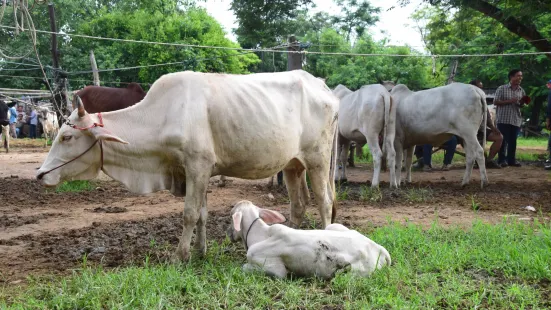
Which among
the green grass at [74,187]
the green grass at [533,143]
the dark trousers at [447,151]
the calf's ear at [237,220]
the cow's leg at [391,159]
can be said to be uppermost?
the calf's ear at [237,220]

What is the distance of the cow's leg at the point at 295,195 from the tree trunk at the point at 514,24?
6.48 metres

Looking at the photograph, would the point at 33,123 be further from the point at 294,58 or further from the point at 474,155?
the point at 474,155

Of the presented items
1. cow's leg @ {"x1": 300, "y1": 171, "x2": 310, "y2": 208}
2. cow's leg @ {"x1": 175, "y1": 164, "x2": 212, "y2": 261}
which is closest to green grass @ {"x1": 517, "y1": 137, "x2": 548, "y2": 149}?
cow's leg @ {"x1": 300, "y1": 171, "x2": 310, "y2": 208}

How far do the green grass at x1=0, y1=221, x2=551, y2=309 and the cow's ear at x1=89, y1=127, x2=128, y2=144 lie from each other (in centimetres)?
107

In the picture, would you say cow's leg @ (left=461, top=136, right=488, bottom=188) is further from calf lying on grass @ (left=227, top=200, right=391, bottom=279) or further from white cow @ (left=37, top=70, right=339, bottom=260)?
calf lying on grass @ (left=227, top=200, right=391, bottom=279)

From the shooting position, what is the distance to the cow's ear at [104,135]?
4.62 meters

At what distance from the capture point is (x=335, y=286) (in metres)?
3.82

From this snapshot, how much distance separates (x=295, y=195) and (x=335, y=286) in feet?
7.29

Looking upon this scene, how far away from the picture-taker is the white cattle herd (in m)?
4.15

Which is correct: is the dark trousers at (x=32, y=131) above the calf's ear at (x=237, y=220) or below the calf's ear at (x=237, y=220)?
below

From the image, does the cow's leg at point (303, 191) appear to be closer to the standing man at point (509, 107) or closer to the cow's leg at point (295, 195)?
the cow's leg at point (295, 195)

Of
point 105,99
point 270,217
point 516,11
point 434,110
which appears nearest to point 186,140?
point 270,217

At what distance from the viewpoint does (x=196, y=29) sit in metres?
24.5

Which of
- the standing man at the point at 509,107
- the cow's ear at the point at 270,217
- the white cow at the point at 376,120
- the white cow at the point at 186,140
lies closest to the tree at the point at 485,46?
the standing man at the point at 509,107
